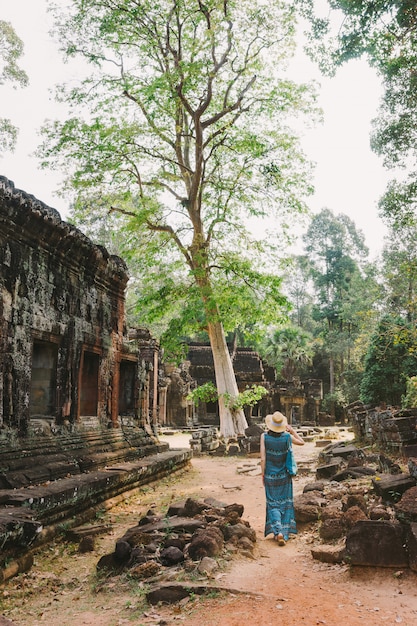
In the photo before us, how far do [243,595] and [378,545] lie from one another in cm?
128

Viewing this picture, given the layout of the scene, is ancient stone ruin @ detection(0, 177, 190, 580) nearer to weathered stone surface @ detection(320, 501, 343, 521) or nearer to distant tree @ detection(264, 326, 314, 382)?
weathered stone surface @ detection(320, 501, 343, 521)

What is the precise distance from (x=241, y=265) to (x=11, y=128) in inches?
443

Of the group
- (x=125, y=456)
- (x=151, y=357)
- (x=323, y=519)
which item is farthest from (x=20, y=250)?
(x=151, y=357)

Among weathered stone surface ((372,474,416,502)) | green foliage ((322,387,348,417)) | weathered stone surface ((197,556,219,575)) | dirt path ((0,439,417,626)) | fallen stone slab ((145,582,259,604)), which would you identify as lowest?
dirt path ((0,439,417,626))

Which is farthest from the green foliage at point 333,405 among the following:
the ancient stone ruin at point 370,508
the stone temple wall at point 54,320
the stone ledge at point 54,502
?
the stone ledge at point 54,502

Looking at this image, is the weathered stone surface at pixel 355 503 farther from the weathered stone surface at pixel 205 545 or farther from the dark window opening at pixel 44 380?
the dark window opening at pixel 44 380

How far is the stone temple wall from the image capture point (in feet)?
21.8

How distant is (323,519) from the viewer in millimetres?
5809

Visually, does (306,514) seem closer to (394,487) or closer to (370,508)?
(370,508)

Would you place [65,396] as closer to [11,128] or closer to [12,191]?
[12,191]

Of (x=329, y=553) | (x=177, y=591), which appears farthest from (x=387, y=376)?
(x=177, y=591)

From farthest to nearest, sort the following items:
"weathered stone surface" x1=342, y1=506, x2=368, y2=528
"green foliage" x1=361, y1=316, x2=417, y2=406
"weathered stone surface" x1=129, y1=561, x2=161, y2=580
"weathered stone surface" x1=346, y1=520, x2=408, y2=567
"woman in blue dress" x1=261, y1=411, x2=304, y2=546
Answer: "green foliage" x1=361, y1=316, x2=417, y2=406
"woman in blue dress" x1=261, y1=411, x2=304, y2=546
"weathered stone surface" x1=342, y1=506, x2=368, y2=528
"weathered stone surface" x1=129, y1=561, x2=161, y2=580
"weathered stone surface" x1=346, y1=520, x2=408, y2=567

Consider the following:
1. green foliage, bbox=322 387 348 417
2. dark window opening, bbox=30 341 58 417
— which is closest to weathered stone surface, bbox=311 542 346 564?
dark window opening, bbox=30 341 58 417

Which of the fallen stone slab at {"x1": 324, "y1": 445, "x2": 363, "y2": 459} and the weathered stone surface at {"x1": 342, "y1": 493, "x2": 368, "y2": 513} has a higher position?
the fallen stone slab at {"x1": 324, "y1": 445, "x2": 363, "y2": 459}
